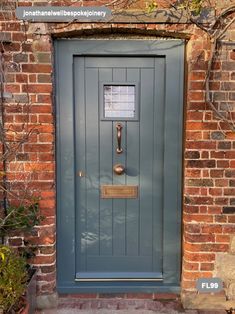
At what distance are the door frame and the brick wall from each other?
12 centimetres

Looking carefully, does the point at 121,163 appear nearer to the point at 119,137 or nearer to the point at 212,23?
the point at 119,137

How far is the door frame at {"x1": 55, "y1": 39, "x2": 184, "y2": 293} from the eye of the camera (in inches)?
133

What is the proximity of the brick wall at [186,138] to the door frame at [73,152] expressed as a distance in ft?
0.39

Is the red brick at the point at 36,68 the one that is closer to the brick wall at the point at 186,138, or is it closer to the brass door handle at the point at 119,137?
the brick wall at the point at 186,138

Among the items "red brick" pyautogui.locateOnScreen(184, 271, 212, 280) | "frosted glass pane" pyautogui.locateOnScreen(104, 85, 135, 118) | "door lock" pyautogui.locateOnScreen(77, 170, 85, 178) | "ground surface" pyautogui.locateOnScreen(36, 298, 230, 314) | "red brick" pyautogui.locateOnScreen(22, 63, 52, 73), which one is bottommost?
"ground surface" pyautogui.locateOnScreen(36, 298, 230, 314)

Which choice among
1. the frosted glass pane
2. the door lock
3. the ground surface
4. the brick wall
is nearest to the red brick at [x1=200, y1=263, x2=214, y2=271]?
the brick wall

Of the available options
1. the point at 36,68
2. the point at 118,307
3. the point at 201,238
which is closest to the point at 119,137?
the point at 36,68

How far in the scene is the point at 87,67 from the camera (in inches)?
136

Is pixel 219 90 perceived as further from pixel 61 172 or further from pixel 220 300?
pixel 220 300

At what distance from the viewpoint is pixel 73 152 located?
137 inches

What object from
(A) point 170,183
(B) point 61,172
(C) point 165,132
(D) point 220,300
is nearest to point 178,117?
(C) point 165,132

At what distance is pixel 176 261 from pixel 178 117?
1.46 meters

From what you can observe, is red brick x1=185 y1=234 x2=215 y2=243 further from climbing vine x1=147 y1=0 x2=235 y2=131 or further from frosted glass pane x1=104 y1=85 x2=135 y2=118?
frosted glass pane x1=104 y1=85 x2=135 y2=118

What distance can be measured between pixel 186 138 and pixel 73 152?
43.4 inches
